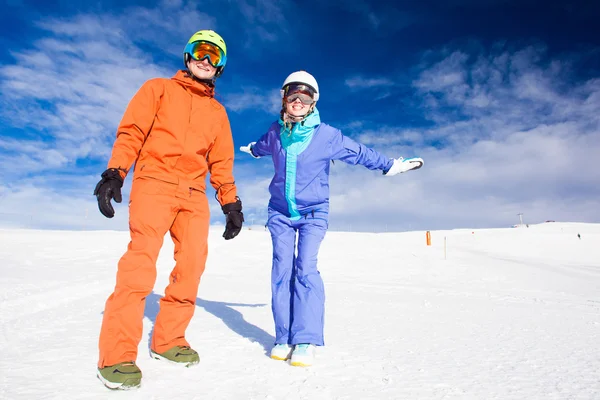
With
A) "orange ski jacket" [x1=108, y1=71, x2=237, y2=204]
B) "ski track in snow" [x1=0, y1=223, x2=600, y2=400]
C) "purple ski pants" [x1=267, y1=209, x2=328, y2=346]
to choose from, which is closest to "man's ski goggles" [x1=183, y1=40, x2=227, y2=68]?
"orange ski jacket" [x1=108, y1=71, x2=237, y2=204]

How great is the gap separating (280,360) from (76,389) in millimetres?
1300

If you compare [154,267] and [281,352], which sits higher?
[154,267]

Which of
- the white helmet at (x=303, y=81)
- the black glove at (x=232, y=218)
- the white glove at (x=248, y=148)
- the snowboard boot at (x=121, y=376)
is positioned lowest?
the snowboard boot at (x=121, y=376)

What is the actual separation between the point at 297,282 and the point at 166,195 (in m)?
1.24

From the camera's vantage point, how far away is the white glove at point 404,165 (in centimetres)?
355

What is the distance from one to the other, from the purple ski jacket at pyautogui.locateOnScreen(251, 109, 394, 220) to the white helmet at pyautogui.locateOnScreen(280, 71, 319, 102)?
0.20m

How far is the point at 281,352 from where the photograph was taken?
276cm

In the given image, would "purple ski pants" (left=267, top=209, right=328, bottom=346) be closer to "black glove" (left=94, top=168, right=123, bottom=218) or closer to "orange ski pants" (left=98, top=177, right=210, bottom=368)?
"orange ski pants" (left=98, top=177, right=210, bottom=368)

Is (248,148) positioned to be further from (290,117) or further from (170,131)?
(170,131)

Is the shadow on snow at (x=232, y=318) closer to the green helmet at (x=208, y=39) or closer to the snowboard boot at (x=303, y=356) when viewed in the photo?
the snowboard boot at (x=303, y=356)

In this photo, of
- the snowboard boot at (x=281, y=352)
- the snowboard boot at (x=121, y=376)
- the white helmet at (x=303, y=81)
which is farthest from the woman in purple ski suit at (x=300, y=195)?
the snowboard boot at (x=121, y=376)

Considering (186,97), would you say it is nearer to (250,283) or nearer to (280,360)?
(280,360)

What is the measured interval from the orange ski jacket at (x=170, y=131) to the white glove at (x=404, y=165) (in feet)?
5.38

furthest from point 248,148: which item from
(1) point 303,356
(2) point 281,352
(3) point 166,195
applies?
(1) point 303,356
